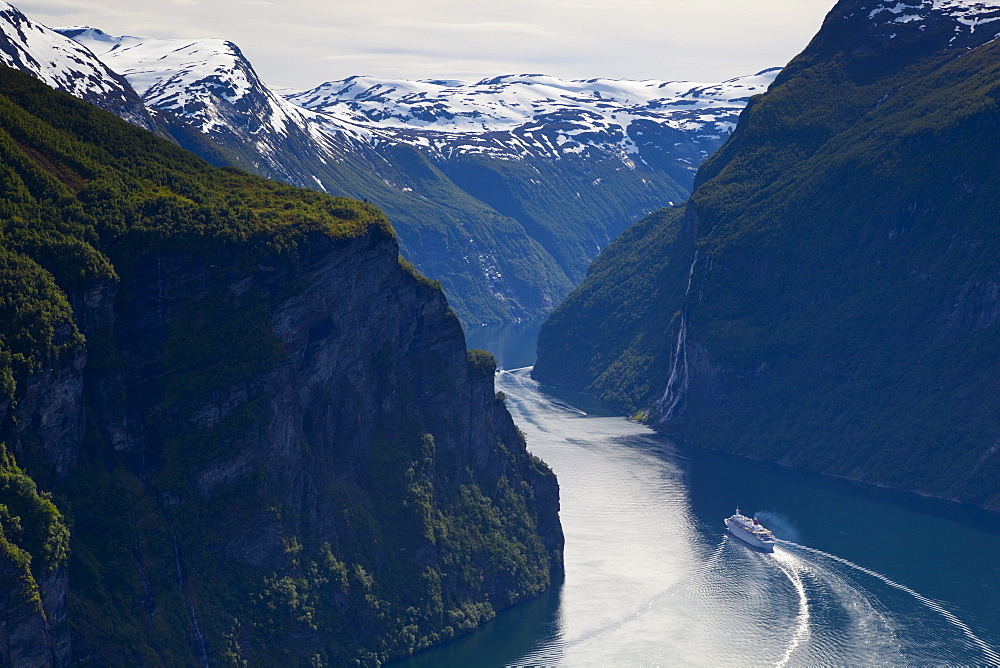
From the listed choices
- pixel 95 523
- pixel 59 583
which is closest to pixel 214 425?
pixel 95 523

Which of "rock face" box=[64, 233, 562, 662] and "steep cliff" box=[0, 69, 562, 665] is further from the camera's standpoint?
"rock face" box=[64, 233, 562, 662]

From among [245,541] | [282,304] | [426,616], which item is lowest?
[426,616]

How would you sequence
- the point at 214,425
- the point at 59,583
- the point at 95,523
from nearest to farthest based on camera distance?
the point at 59,583, the point at 95,523, the point at 214,425

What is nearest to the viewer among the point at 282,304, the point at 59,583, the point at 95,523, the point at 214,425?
the point at 59,583

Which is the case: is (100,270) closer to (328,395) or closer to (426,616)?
(328,395)

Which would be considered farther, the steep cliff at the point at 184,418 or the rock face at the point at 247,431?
the rock face at the point at 247,431

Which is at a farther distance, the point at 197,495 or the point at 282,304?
the point at 282,304

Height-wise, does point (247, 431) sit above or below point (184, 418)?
below

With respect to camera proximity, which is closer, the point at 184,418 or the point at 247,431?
the point at 184,418
